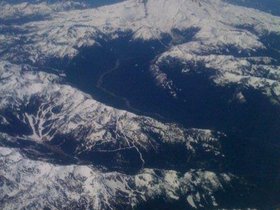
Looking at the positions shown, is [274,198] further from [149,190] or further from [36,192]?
[36,192]

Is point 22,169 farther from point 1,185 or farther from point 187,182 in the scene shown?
point 187,182

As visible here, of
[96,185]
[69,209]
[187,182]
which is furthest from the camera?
[187,182]

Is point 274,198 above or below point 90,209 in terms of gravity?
below

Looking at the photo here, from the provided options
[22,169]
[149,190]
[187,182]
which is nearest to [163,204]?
[149,190]

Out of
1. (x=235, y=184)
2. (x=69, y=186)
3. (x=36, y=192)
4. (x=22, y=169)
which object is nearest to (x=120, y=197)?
(x=69, y=186)

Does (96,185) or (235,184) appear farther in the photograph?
(235,184)

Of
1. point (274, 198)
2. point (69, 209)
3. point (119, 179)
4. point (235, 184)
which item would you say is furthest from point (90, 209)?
point (274, 198)

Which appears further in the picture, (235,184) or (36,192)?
(235,184)

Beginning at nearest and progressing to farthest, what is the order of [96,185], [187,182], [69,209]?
1. [69,209]
2. [96,185]
3. [187,182]

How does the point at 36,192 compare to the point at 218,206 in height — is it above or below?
above
